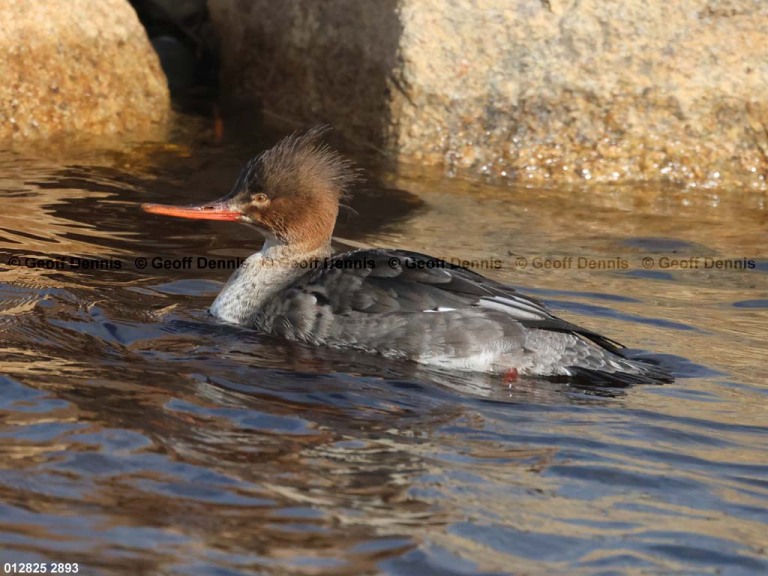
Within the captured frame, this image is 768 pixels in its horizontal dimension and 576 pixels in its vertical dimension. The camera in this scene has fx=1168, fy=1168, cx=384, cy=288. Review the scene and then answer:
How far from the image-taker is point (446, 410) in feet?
14.6

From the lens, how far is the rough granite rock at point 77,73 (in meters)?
8.22

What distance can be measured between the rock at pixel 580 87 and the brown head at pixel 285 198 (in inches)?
102

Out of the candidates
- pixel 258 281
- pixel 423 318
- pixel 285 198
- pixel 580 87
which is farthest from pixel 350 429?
pixel 580 87

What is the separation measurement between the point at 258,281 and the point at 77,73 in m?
3.68

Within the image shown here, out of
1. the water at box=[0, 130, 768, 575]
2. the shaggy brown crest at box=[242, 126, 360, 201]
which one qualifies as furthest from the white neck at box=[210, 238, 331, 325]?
the shaggy brown crest at box=[242, 126, 360, 201]

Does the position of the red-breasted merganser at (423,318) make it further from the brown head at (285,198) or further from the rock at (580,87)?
the rock at (580,87)

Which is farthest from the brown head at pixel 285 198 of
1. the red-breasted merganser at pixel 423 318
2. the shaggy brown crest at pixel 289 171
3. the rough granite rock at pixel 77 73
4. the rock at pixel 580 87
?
the rough granite rock at pixel 77 73

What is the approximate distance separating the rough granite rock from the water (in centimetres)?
149

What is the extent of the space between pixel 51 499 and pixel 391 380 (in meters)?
1.70

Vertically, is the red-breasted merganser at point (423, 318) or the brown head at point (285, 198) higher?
the brown head at point (285, 198)

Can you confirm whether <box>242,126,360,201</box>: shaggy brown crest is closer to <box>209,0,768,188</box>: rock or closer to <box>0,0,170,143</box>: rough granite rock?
<box>209,0,768,188</box>: rock

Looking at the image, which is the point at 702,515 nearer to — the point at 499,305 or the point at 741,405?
the point at 741,405

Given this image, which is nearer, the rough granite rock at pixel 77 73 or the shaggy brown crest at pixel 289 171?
the shaggy brown crest at pixel 289 171

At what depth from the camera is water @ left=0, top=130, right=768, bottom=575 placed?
3287 mm
